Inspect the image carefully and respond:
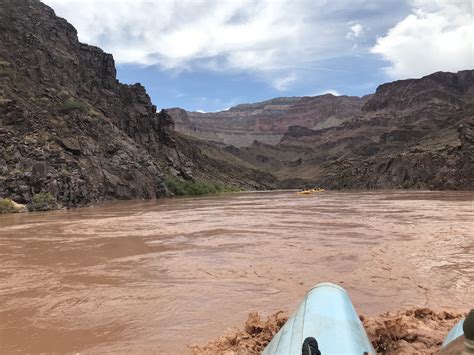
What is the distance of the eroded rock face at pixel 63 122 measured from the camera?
117 feet

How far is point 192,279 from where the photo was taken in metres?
7.80

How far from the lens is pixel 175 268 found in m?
8.74

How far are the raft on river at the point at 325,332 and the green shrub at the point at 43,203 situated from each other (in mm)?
30362

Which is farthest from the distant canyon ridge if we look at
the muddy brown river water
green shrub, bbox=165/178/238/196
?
the muddy brown river water

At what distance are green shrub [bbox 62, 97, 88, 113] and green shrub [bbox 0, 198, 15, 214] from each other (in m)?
20.6

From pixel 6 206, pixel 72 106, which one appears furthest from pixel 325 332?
pixel 72 106

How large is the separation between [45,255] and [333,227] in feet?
30.4

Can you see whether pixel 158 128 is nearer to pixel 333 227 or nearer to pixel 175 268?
pixel 333 227

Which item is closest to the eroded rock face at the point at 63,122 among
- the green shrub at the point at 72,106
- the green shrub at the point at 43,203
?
the green shrub at the point at 72,106

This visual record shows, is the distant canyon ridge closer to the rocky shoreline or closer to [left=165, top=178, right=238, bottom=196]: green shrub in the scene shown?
[left=165, top=178, right=238, bottom=196]: green shrub

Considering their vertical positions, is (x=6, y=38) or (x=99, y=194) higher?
(x=6, y=38)

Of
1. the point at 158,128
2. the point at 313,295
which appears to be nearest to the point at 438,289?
the point at 313,295

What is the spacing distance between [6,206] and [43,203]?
9.51ft

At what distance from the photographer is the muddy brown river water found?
17.1 feet
